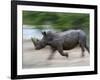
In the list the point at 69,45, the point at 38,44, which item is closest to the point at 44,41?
the point at 38,44

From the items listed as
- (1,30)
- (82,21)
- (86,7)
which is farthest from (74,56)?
(1,30)

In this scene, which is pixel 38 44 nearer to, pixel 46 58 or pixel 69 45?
pixel 46 58

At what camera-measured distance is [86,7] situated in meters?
2.26

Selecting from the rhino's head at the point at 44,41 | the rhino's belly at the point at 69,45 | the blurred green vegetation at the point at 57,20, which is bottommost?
the rhino's belly at the point at 69,45

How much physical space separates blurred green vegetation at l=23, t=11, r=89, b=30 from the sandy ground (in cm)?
22

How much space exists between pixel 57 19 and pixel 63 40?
24 centimetres

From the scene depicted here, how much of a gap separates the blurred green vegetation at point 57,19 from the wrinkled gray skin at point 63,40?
0.24 ft

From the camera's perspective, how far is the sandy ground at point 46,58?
2.05 metres

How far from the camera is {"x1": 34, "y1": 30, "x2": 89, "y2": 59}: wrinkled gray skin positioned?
83.7 inches

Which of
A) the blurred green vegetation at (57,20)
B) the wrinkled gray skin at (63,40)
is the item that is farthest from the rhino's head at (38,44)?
the blurred green vegetation at (57,20)

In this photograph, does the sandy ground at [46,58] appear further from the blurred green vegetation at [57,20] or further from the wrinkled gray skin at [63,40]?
the blurred green vegetation at [57,20]

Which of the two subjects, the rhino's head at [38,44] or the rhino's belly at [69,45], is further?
the rhino's belly at [69,45]

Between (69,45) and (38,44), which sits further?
(69,45)

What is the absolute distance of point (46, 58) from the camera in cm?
212
